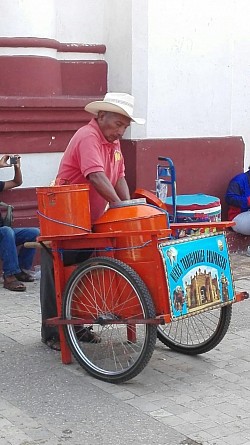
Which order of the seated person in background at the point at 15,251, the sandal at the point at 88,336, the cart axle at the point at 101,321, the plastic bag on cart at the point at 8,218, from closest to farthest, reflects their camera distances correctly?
the cart axle at the point at 101,321
the sandal at the point at 88,336
the seated person in background at the point at 15,251
the plastic bag on cart at the point at 8,218

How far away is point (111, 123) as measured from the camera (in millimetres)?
4770

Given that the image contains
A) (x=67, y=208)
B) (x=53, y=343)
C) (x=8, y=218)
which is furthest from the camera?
(x=8, y=218)

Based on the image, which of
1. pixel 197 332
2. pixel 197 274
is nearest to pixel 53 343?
pixel 197 332

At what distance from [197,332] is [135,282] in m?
1.23

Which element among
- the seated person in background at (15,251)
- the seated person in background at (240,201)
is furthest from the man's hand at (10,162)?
the seated person in background at (240,201)

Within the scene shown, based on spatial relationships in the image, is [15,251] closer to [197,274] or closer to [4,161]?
[4,161]

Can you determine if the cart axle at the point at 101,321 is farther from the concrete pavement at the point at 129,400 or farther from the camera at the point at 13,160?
the camera at the point at 13,160

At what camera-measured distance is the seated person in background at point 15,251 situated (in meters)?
6.58

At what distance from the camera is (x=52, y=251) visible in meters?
4.76

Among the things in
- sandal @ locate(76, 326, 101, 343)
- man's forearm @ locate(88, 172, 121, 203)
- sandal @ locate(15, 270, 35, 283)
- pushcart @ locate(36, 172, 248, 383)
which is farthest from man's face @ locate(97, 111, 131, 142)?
sandal @ locate(15, 270, 35, 283)

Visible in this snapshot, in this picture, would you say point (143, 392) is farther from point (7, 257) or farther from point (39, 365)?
point (7, 257)

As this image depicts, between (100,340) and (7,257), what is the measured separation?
176cm

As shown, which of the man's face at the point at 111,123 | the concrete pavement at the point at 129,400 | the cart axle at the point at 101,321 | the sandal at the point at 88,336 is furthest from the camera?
the sandal at the point at 88,336

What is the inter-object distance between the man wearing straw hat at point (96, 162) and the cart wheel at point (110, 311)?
264 mm
